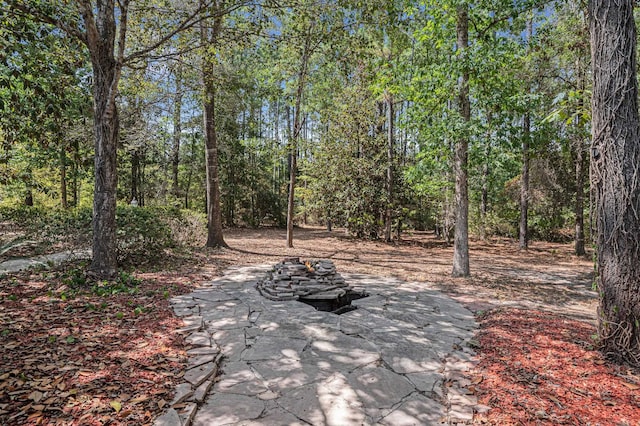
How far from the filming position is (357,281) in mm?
6062

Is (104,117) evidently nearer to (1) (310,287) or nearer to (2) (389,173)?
(1) (310,287)

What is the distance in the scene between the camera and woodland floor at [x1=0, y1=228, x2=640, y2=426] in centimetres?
206

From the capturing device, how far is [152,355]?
2.77 m

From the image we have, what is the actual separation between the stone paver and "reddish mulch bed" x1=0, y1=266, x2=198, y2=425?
0.72 ft

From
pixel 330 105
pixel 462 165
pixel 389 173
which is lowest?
pixel 462 165

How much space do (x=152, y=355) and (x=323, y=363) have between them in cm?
148

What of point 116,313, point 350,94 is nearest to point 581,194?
point 350,94

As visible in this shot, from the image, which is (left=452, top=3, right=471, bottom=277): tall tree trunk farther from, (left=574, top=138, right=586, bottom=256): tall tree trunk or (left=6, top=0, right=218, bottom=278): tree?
(left=574, top=138, right=586, bottom=256): tall tree trunk

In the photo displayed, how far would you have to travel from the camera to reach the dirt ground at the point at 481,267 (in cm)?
529

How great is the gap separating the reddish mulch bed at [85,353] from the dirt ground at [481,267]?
107 inches

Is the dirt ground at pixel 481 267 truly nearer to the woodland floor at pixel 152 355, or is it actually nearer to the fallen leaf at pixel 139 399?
the woodland floor at pixel 152 355

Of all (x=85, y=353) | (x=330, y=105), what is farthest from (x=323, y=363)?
(x=330, y=105)

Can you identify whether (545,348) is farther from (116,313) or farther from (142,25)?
(142,25)

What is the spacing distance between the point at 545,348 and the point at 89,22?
21.8ft
